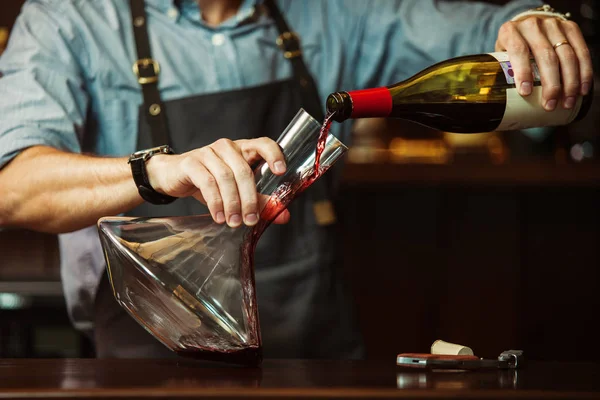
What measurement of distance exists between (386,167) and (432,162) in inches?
5.0

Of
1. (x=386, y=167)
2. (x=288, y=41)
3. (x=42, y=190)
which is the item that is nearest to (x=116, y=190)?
(x=42, y=190)

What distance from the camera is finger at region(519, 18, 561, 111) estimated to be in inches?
32.9

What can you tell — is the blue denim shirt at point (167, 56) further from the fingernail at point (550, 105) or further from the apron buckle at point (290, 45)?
the fingernail at point (550, 105)

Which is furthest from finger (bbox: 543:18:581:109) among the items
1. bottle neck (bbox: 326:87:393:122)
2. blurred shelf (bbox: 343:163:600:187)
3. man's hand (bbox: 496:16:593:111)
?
blurred shelf (bbox: 343:163:600:187)

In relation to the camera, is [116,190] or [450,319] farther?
[450,319]

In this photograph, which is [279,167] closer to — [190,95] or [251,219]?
[251,219]

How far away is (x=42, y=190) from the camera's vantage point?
0.98 metres

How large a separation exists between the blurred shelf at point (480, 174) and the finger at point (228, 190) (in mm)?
1461

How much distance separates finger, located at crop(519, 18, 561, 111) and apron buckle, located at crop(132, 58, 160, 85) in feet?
1.82

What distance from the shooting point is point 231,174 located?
708 mm

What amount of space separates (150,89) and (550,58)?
0.60 metres

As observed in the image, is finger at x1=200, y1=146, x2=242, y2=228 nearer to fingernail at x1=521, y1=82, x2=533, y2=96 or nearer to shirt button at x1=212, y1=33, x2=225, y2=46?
fingernail at x1=521, y1=82, x2=533, y2=96

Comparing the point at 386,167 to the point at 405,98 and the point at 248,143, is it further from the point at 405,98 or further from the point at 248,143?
the point at 248,143

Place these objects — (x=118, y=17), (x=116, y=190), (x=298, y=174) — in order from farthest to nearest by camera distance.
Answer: (x=118, y=17) < (x=116, y=190) < (x=298, y=174)
